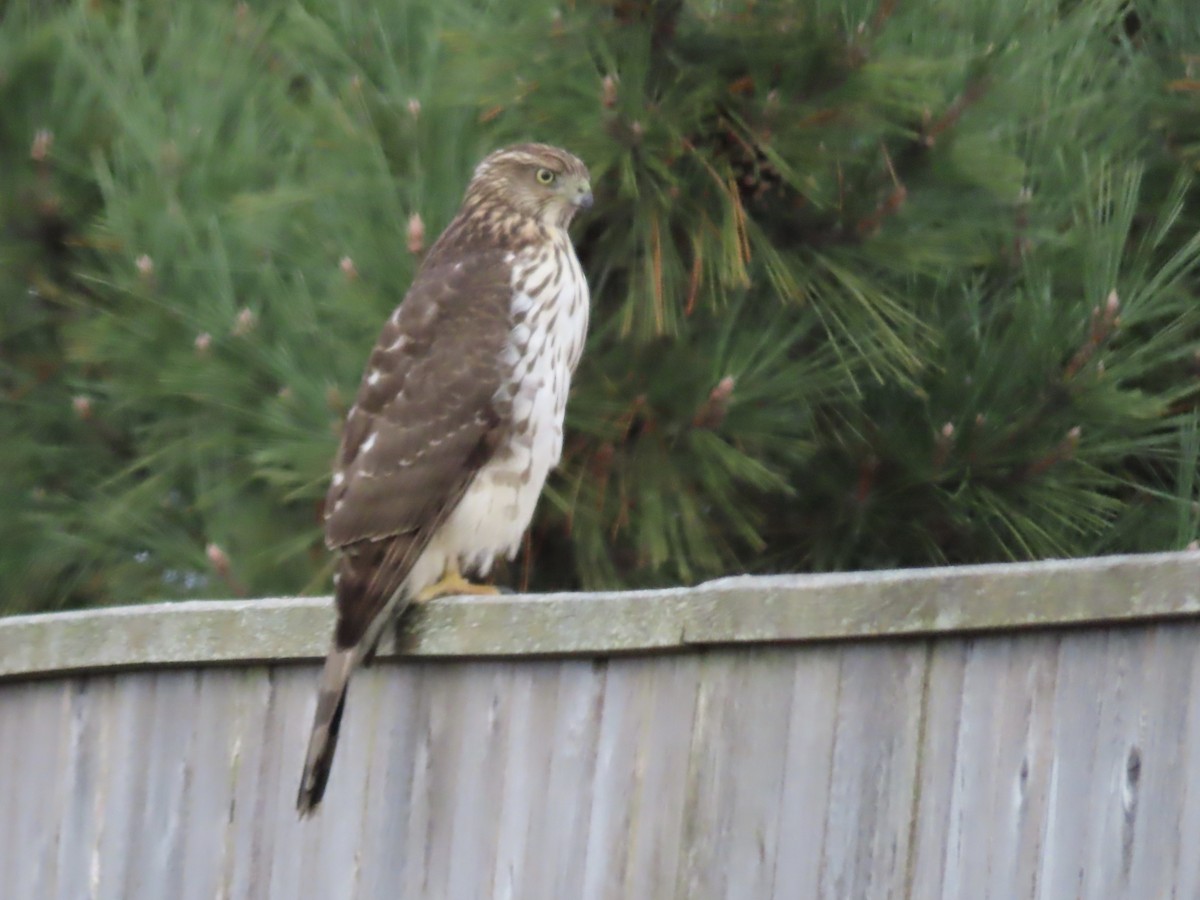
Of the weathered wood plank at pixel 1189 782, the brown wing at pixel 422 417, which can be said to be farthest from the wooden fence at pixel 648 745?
the brown wing at pixel 422 417

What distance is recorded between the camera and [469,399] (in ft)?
12.1

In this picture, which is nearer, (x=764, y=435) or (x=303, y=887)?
(x=303, y=887)

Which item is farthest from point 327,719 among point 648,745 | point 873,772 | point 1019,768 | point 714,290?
point 714,290

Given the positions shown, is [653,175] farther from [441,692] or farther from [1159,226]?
[441,692]

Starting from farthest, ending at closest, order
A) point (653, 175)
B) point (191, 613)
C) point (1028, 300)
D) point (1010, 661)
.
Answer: point (1028, 300)
point (653, 175)
point (191, 613)
point (1010, 661)

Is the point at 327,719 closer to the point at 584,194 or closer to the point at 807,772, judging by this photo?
the point at 807,772

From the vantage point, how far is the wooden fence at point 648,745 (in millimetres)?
2236

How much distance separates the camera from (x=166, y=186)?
4.84m

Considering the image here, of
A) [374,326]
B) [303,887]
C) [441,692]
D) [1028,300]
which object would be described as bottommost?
[303,887]

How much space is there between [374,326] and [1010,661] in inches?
82.8

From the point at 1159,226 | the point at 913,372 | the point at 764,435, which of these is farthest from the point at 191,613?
the point at 1159,226

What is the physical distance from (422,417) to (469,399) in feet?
0.29

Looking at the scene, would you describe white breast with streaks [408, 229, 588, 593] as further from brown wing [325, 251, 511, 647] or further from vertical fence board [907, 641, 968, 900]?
vertical fence board [907, 641, 968, 900]

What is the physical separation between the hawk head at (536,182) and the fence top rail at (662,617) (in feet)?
3.41
